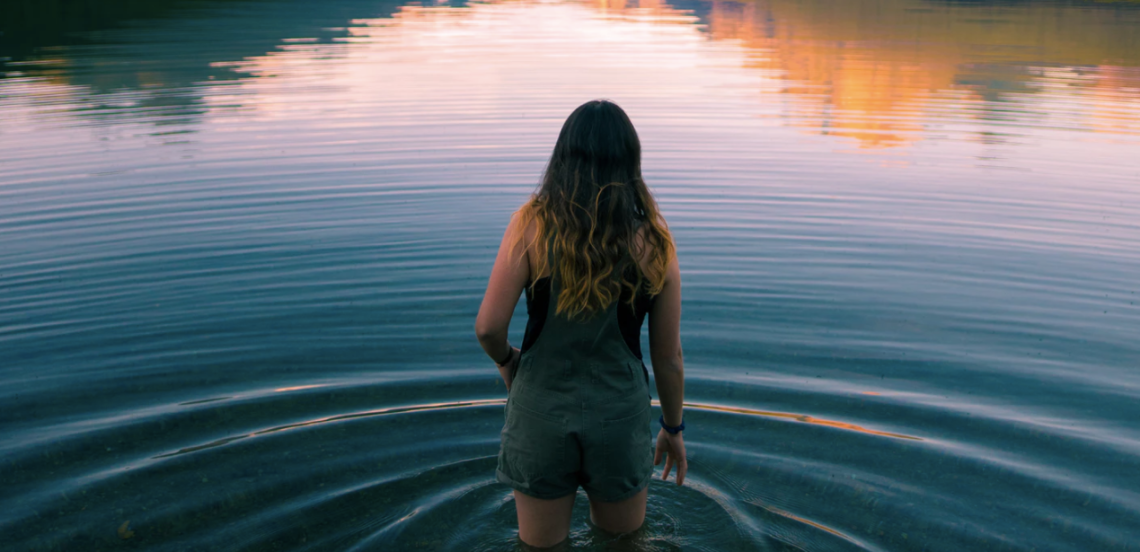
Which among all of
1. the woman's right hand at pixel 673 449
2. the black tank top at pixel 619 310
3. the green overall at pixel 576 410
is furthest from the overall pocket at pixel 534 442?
the woman's right hand at pixel 673 449

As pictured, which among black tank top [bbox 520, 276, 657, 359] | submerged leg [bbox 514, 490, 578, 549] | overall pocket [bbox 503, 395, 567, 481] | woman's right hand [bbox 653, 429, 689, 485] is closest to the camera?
black tank top [bbox 520, 276, 657, 359]

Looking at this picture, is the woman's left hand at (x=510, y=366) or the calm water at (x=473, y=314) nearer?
the woman's left hand at (x=510, y=366)

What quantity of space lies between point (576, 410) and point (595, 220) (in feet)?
2.65

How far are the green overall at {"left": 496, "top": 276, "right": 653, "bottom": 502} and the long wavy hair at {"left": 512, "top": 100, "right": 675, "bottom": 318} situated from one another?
0.42 feet

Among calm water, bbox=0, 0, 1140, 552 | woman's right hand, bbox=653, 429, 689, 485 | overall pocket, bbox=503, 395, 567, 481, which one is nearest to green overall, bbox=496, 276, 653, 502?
overall pocket, bbox=503, 395, 567, 481

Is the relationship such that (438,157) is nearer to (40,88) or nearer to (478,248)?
(478,248)

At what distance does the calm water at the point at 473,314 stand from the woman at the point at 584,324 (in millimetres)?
624

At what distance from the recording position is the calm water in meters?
5.21

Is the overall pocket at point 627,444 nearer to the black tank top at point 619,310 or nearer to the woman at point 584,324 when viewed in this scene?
the woman at point 584,324

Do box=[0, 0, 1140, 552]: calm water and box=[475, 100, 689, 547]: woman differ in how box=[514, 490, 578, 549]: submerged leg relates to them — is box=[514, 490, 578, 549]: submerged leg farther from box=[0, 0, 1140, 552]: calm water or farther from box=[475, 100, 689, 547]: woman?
box=[0, 0, 1140, 552]: calm water

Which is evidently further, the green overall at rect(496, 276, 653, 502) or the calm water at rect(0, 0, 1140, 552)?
the calm water at rect(0, 0, 1140, 552)

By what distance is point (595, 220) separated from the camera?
3514 mm

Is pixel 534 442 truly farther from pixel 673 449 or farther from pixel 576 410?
pixel 673 449

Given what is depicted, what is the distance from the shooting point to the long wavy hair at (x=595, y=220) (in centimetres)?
352
